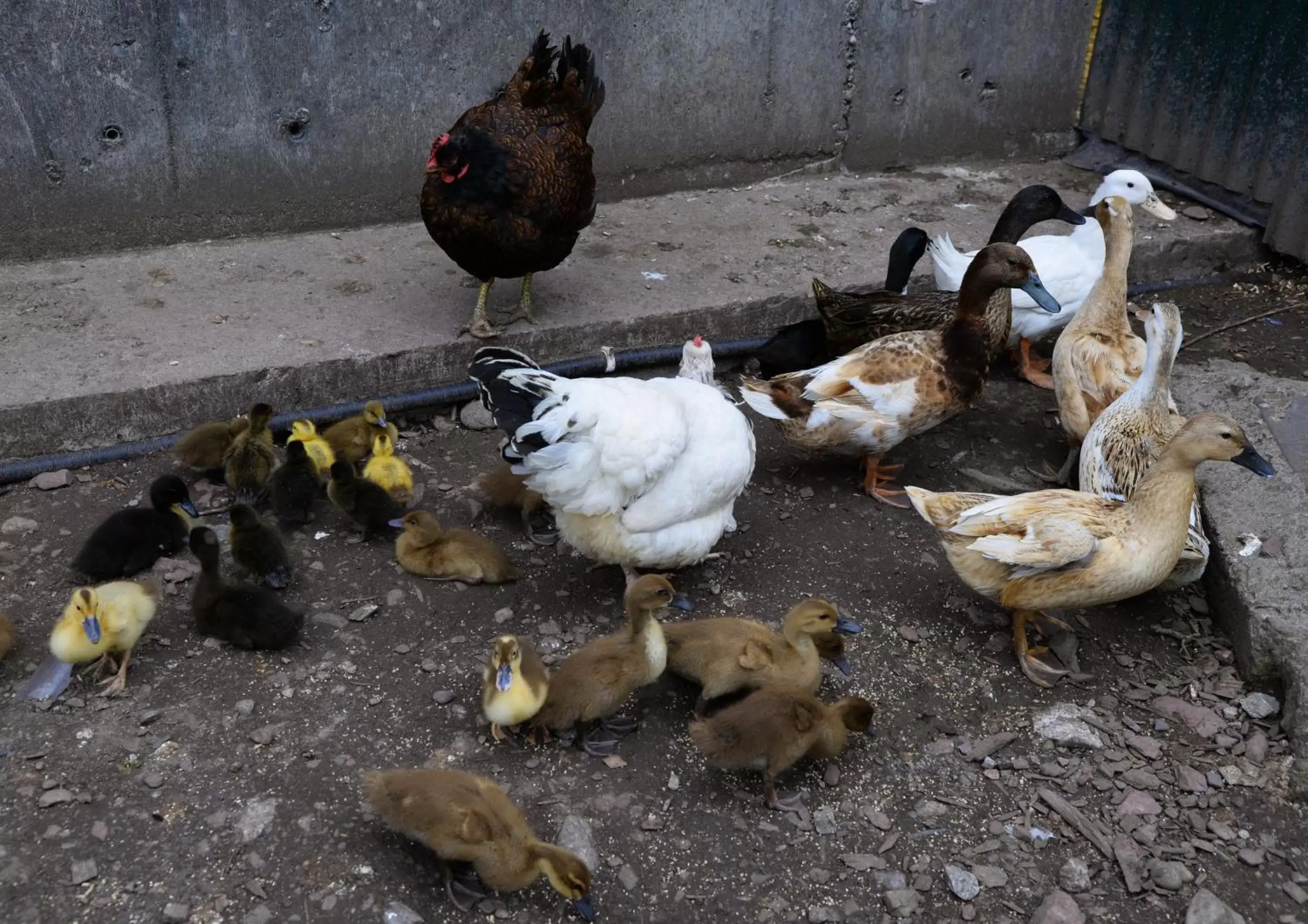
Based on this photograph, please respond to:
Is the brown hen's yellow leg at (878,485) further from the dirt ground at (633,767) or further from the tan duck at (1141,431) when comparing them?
the tan duck at (1141,431)

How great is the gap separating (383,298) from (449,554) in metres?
1.98

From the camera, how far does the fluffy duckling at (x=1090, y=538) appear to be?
13.2 feet

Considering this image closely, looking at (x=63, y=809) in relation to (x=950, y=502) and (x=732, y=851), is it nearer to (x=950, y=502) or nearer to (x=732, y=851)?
(x=732, y=851)

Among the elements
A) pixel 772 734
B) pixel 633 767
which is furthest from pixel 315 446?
pixel 772 734

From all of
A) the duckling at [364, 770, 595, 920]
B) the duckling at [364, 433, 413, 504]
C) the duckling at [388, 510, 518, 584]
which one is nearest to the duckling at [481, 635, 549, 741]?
the duckling at [364, 770, 595, 920]

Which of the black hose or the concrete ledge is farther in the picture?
the concrete ledge

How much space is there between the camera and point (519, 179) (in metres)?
5.24

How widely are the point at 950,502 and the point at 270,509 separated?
2.84m

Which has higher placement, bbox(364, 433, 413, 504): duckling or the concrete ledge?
the concrete ledge

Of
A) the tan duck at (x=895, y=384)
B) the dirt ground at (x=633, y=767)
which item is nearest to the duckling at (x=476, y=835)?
the dirt ground at (x=633, y=767)

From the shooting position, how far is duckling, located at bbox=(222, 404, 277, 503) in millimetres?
4789

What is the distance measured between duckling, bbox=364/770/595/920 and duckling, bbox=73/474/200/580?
1713mm

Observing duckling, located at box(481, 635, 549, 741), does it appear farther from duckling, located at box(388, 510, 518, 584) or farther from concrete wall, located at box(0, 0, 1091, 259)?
concrete wall, located at box(0, 0, 1091, 259)

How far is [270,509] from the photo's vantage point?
4.95 meters
